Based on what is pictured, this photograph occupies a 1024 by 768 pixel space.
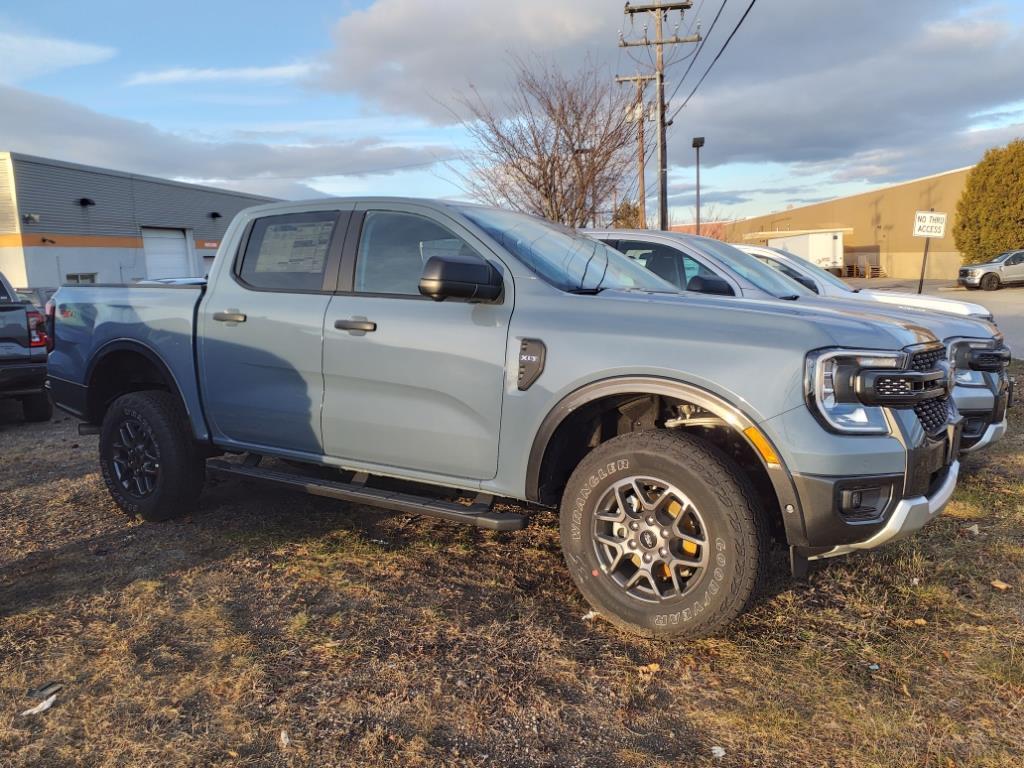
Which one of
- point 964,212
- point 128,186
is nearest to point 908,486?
point 128,186

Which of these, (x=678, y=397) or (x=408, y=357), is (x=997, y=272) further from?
(x=408, y=357)

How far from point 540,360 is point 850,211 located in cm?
6454

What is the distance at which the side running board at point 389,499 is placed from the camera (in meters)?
3.52

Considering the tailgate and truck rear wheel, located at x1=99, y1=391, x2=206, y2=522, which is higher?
the tailgate

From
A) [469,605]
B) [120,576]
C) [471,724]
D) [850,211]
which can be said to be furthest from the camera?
[850,211]

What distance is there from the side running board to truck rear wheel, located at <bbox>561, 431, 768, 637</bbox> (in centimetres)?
32

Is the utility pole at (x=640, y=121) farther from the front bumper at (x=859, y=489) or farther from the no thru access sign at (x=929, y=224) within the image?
the front bumper at (x=859, y=489)

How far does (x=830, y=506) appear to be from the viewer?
9.33 ft

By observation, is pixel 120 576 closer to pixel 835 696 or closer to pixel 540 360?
pixel 540 360

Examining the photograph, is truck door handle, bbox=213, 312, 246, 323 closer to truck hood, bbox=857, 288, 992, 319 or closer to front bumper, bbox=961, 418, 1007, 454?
front bumper, bbox=961, 418, 1007, 454

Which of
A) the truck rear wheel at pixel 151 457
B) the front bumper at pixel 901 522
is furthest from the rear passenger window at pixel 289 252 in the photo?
the front bumper at pixel 901 522

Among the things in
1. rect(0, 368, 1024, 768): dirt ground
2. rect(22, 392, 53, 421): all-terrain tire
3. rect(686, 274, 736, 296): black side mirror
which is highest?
rect(686, 274, 736, 296): black side mirror

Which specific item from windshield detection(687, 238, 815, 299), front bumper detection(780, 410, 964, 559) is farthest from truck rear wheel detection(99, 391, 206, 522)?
windshield detection(687, 238, 815, 299)

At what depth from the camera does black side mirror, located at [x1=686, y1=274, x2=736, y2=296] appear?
18.6 ft
